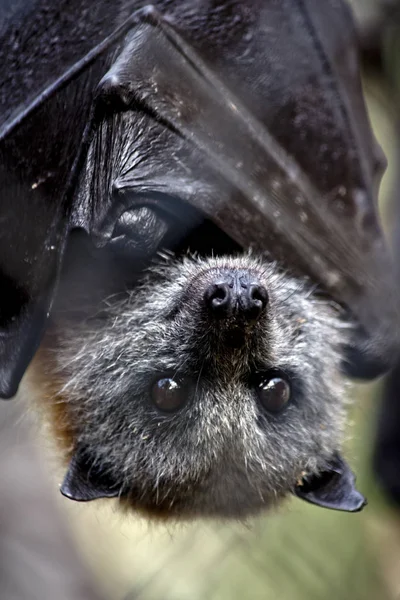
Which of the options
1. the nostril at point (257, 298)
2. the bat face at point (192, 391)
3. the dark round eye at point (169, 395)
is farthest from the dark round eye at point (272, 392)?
the nostril at point (257, 298)

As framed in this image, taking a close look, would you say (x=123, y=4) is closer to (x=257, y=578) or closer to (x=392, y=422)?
(x=392, y=422)

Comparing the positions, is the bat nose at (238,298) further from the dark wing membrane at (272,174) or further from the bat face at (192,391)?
the dark wing membrane at (272,174)

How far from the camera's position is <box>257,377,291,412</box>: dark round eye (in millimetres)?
2639

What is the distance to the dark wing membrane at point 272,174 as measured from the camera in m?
2.49

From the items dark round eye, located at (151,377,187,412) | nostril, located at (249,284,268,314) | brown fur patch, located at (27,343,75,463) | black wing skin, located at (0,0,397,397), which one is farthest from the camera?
brown fur patch, located at (27,343,75,463)

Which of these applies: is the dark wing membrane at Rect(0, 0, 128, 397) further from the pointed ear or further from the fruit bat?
the pointed ear

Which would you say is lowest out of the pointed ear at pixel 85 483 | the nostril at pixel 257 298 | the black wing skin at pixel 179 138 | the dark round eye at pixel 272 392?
the dark round eye at pixel 272 392

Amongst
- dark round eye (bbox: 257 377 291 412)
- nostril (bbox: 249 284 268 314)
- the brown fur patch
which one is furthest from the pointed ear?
nostril (bbox: 249 284 268 314)

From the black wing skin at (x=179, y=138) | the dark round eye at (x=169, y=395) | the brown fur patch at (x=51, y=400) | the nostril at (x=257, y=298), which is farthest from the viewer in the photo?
the brown fur patch at (x=51, y=400)

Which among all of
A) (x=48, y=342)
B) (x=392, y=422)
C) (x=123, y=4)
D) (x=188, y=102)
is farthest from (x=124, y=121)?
(x=392, y=422)

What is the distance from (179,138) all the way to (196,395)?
0.88m

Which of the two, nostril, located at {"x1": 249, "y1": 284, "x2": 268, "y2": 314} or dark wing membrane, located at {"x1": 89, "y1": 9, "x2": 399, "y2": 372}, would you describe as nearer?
nostril, located at {"x1": 249, "y1": 284, "x2": 268, "y2": 314}

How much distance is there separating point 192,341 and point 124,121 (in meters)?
0.76

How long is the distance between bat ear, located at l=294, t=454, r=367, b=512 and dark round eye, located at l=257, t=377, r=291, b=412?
0.36 metres
